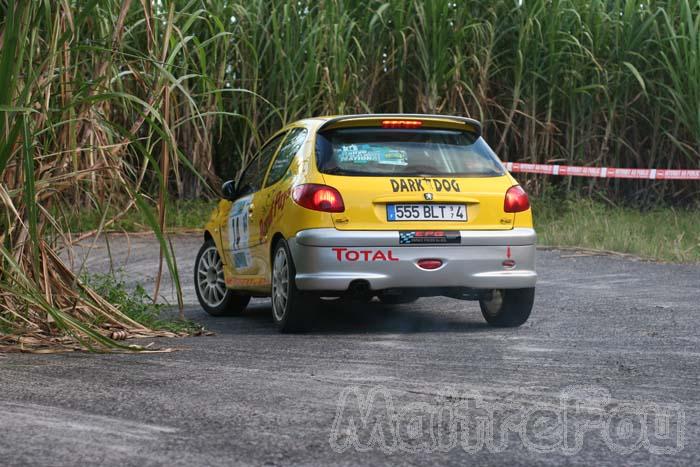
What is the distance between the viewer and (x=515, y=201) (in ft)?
28.3

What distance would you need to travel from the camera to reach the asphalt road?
467 cm

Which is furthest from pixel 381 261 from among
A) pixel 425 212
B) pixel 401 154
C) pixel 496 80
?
pixel 496 80

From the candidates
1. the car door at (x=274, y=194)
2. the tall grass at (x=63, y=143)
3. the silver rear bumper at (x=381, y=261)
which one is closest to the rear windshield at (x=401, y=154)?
the car door at (x=274, y=194)

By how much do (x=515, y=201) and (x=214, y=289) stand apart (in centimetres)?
297

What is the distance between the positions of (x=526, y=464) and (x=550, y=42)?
13.7 metres

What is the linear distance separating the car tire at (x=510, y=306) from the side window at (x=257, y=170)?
192 centimetres

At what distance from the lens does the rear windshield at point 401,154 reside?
855 centimetres

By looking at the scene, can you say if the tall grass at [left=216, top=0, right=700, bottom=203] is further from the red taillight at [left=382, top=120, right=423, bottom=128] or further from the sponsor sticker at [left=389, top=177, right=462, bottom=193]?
the sponsor sticker at [left=389, top=177, right=462, bottom=193]

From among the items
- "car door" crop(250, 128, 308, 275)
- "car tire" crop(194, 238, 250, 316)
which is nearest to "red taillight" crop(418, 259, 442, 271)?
"car door" crop(250, 128, 308, 275)

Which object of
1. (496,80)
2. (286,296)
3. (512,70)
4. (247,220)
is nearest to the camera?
(286,296)

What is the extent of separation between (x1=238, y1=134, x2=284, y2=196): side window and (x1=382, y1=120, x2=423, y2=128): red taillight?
49.0 inches

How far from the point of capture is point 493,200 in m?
8.55

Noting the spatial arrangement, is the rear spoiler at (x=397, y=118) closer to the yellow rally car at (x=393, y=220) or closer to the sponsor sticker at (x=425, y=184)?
the yellow rally car at (x=393, y=220)

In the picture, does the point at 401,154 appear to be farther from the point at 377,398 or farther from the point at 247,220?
the point at 377,398
